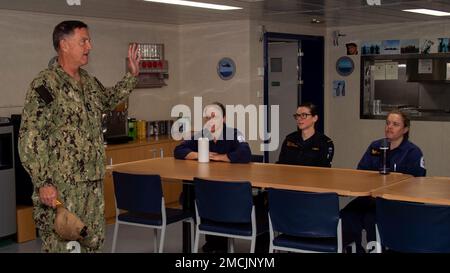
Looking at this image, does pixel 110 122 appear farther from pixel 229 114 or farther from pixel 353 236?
pixel 353 236

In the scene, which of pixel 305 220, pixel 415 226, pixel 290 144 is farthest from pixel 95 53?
pixel 415 226

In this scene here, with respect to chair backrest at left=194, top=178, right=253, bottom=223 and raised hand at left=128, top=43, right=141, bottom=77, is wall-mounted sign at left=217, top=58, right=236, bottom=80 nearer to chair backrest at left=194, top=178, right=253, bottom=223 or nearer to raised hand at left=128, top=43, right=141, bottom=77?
chair backrest at left=194, top=178, right=253, bottom=223

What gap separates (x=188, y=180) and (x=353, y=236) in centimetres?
114

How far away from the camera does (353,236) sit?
3996 mm

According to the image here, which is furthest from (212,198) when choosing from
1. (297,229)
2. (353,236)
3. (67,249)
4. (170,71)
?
(170,71)

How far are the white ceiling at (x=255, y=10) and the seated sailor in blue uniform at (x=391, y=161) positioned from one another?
1887 millimetres

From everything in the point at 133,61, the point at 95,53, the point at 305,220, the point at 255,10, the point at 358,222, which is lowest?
the point at 358,222

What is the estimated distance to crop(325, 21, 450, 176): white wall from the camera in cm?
825

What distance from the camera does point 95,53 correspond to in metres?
7.18

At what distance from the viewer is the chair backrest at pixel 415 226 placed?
323 cm

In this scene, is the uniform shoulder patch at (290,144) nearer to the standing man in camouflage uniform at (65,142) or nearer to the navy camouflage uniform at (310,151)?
the navy camouflage uniform at (310,151)

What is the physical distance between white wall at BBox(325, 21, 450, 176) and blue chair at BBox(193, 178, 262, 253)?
4.90m

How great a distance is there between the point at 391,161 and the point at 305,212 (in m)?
1.18

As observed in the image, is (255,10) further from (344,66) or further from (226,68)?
(344,66)
